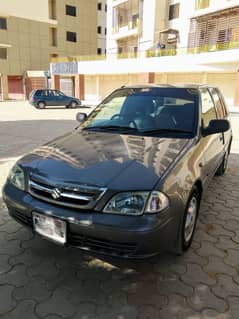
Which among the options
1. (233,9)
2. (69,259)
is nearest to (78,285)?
(69,259)

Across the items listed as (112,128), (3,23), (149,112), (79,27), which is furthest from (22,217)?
(79,27)

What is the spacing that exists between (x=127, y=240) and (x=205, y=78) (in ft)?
66.1

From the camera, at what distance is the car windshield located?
310 cm

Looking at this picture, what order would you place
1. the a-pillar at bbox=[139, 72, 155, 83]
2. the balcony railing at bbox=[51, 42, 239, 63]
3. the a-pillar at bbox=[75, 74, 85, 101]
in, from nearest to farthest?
the balcony railing at bbox=[51, 42, 239, 63] < the a-pillar at bbox=[139, 72, 155, 83] < the a-pillar at bbox=[75, 74, 85, 101]

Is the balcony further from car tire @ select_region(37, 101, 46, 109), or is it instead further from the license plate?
the license plate

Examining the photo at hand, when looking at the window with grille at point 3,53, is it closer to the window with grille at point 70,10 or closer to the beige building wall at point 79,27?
the beige building wall at point 79,27

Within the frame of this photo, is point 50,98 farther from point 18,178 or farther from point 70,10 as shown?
point 70,10

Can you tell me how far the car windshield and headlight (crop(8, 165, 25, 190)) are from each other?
1.13 m

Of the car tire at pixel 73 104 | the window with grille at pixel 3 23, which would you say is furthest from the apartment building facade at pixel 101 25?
the car tire at pixel 73 104

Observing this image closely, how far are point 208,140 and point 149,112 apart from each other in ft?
2.55

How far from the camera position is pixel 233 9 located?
2062 centimetres

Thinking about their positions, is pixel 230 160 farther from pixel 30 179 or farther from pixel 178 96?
pixel 30 179

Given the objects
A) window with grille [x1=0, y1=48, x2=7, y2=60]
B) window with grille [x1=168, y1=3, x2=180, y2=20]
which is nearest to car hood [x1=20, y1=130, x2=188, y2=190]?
window with grille [x1=168, y1=3, x2=180, y2=20]

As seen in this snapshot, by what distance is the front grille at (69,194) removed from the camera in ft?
6.68
